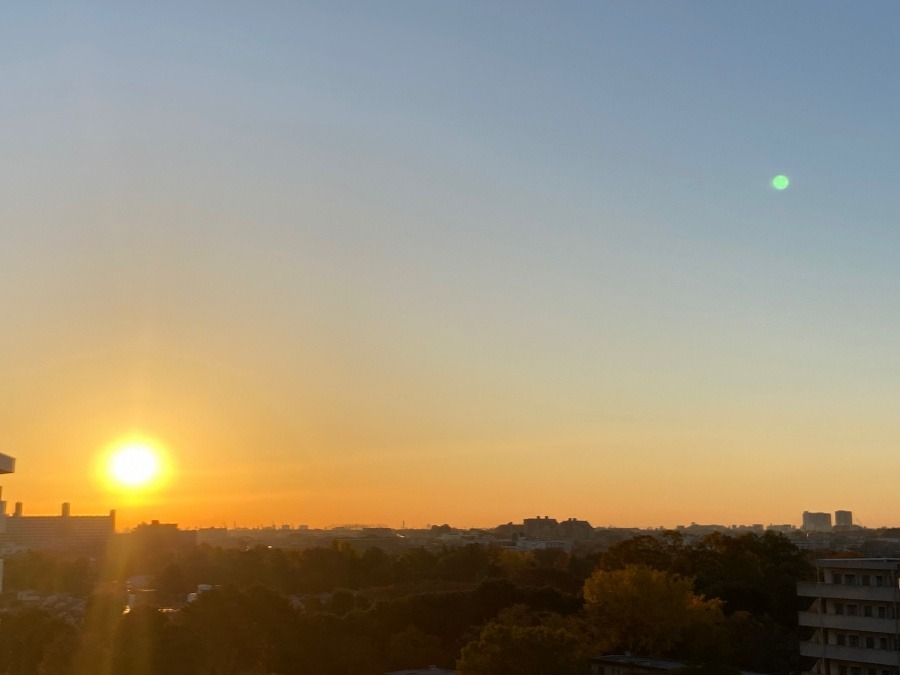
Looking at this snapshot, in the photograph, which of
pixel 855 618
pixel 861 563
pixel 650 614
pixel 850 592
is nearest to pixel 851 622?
pixel 855 618

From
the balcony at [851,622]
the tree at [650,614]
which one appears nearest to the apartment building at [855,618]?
the balcony at [851,622]

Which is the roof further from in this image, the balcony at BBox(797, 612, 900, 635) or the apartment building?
the balcony at BBox(797, 612, 900, 635)

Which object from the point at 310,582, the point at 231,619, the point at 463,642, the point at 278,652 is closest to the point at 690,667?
the point at 463,642

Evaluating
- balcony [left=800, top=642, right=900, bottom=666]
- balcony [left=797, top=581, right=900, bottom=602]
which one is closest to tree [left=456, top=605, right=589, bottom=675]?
balcony [left=800, top=642, right=900, bottom=666]

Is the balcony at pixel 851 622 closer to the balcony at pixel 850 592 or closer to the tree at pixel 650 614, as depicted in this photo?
the balcony at pixel 850 592

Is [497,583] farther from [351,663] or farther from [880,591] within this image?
[880,591]

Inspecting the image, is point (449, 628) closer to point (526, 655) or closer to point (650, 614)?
point (650, 614)

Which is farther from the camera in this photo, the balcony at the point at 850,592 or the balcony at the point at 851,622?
the balcony at the point at 850,592
